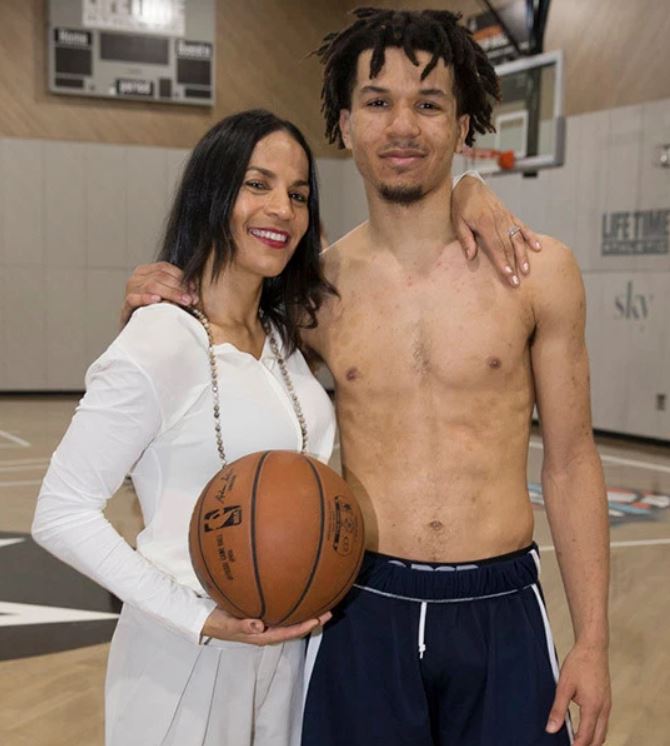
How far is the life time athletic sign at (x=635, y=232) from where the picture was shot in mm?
8828

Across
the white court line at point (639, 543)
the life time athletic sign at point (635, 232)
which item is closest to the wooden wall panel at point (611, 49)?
the life time athletic sign at point (635, 232)

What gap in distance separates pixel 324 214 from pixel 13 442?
6269mm

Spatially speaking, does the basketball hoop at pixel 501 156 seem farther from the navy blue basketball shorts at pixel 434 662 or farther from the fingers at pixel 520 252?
the navy blue basketball shorts at pixel 434 662

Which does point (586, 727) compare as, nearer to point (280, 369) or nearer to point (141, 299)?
point (280, 369)

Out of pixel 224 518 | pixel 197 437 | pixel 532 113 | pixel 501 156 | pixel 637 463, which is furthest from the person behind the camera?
pixel 501 156

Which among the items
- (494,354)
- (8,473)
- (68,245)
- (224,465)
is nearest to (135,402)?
(224,465)

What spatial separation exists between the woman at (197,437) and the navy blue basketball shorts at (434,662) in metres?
0.10

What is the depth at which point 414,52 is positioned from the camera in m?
1.96

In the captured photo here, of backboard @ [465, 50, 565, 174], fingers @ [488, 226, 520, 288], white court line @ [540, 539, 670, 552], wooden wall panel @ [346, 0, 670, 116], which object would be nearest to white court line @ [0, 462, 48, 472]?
white court line @ [540, 539, 670, 552]

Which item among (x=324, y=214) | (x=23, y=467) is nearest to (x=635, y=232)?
(x=324, y=214)

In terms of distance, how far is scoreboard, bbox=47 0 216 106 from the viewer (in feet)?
38.6

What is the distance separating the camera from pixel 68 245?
12.1m

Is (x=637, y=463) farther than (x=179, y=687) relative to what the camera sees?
Yes

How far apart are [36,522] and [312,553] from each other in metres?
0.52
